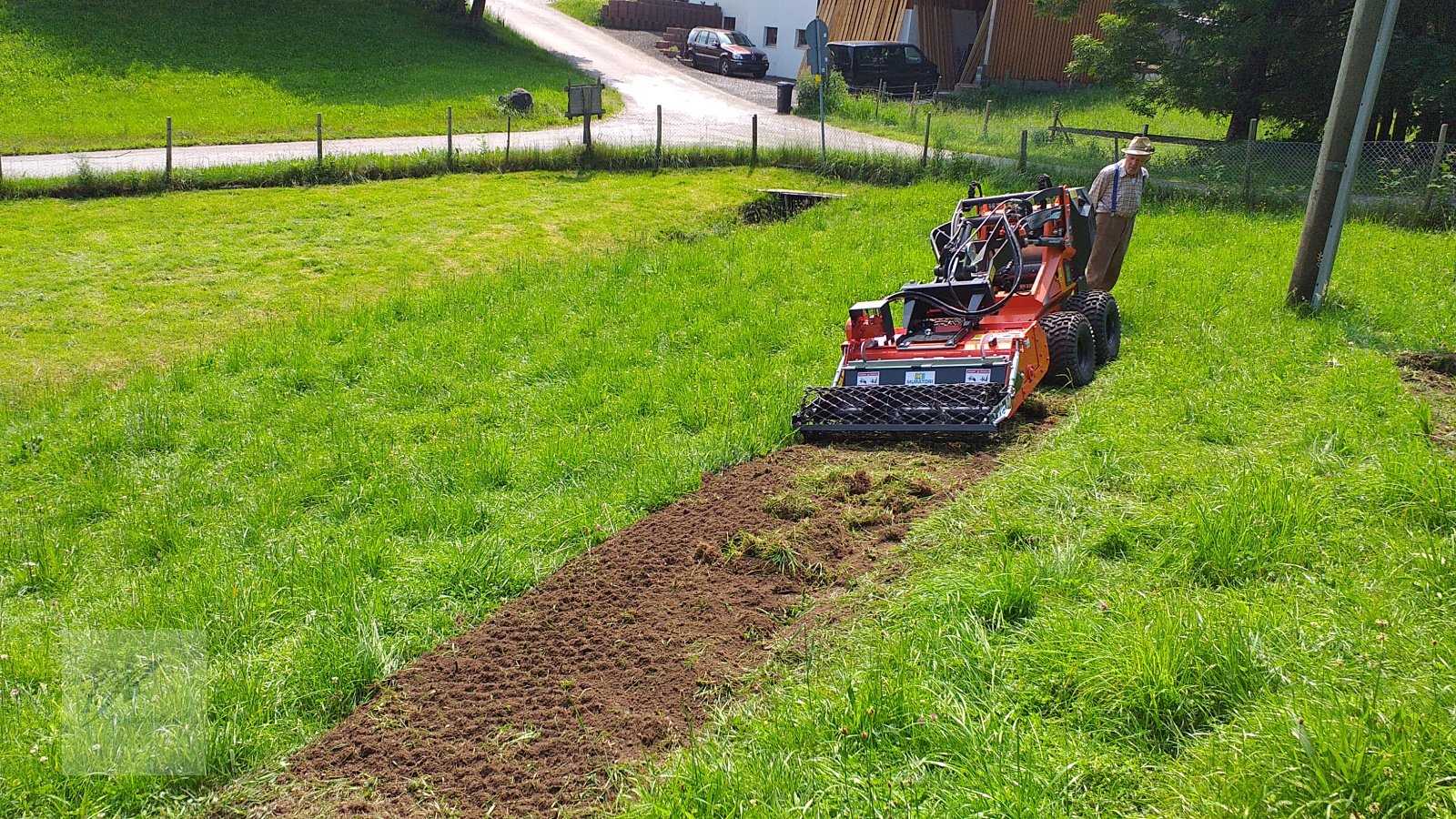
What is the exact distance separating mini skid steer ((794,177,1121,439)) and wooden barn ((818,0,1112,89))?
2638cm

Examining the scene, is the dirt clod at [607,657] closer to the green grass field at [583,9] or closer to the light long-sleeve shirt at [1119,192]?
the light long-sleeve shirt at [1119,192]

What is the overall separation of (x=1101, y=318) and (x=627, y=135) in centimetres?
1883

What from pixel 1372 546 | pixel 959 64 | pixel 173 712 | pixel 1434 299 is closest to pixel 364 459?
pixel 173 712

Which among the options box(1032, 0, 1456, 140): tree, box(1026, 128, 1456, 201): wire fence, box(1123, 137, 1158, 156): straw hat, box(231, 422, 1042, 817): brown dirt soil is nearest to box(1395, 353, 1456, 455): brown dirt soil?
box(231, 422, 1042, 817): brown dirt soil

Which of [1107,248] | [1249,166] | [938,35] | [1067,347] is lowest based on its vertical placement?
[1067,347]

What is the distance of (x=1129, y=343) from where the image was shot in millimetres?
9742

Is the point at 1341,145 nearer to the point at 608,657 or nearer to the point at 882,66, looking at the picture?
the point at 608,657

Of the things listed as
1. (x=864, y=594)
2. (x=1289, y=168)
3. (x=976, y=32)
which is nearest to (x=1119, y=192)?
(x=864, y=594)

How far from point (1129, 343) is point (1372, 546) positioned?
5.06 meters

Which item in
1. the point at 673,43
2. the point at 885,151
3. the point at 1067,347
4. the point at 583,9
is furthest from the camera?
the point at 583,9

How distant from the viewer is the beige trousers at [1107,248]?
1072 centimetres

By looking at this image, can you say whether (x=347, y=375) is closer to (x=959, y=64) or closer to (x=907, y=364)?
(x=907, y=364)

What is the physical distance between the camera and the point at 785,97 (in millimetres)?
31109

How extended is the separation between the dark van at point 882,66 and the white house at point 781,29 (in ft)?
23.8
